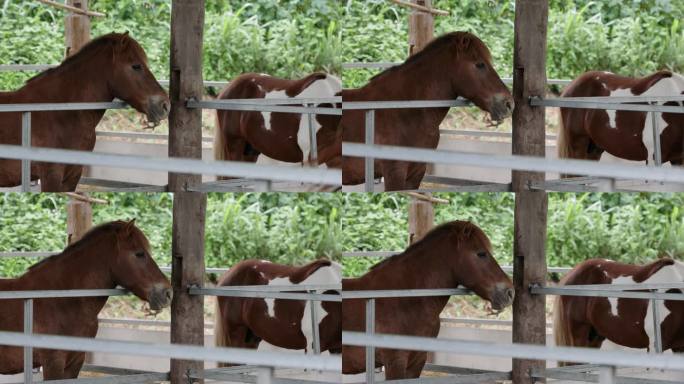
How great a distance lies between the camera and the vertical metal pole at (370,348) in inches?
117

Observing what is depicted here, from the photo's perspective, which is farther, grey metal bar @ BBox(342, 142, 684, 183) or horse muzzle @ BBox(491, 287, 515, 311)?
horse muzzle @ BBox(491, 287, 515, 311)

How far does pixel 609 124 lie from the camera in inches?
144

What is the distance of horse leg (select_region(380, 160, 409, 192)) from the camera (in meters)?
3.20

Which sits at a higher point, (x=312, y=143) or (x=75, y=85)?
(x=75, y=85)

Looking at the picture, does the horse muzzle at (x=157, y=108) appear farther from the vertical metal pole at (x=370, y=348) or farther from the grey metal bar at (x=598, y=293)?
the grey metal bar at (x=598, y=293)

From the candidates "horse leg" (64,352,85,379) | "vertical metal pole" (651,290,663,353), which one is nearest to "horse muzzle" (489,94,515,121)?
"vertical metal pole" (651,290,663,353)

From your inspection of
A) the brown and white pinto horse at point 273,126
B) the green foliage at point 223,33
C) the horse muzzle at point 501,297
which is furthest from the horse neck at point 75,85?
the horse muzzle at point 501,297

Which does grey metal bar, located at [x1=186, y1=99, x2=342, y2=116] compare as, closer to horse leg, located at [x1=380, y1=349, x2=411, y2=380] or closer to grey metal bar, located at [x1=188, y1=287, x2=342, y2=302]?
grey metal bar, located at [x1=188, y1=287, x2=342, y2=302]

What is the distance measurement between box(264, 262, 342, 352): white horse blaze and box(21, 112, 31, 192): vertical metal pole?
887mm

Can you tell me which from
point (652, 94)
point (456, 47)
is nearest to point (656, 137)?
point (652, 94)

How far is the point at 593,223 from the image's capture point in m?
3.90

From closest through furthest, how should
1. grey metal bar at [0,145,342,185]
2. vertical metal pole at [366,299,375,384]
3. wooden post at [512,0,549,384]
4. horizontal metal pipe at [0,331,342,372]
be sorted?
horizontal metal pipe at [0,331,342,372], grey metal bar at [0,145,342,185], vertical metal pole at [366,299,375,384], wooden post at [512,0,549,384]

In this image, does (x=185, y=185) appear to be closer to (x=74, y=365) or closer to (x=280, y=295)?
(x=280, y=295)

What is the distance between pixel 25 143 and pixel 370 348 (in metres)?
1.32
